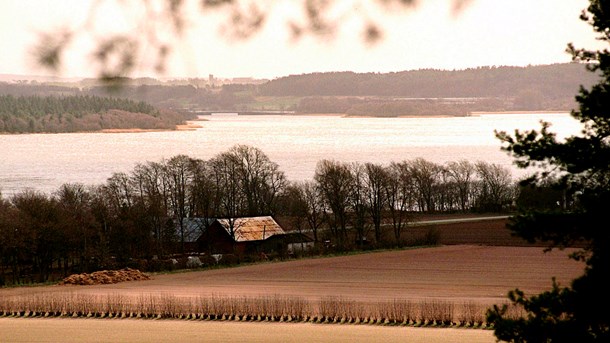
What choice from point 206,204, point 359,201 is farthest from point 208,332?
point 359,201

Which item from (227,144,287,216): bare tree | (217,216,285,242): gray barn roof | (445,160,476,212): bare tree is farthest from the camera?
(445,160,476,212): bare tree

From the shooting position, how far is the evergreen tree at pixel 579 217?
415 inches

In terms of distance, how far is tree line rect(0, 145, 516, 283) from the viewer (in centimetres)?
5647

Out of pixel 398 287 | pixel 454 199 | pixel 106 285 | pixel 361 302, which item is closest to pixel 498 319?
pixel 361 302

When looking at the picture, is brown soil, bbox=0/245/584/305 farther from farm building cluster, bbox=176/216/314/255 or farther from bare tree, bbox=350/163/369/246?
bare tree, bbox=350/163/369/246

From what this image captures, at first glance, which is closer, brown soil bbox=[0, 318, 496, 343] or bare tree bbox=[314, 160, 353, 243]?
brown soil bbox=[0, 318, 496, 343]

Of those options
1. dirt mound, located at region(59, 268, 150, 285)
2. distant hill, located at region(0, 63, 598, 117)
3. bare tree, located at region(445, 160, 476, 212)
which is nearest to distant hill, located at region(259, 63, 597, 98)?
distant hill, located at region(0, 63, 598, 117)

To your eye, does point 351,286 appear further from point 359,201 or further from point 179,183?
point 179,183

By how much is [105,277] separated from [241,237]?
13644mm

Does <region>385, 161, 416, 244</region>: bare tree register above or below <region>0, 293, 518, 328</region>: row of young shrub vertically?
above

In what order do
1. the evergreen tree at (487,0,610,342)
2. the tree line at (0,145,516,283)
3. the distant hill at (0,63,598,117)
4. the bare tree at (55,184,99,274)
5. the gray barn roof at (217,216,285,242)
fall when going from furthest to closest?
1. the gray barn roof at (217,216,285,242)
2. the tree line at (0,145,516,283)
3. the bare tree at (55,184,99,274)
4. the evergreen tree at (487,0,610,342)
5. the distant hill at (0,63,598,117)

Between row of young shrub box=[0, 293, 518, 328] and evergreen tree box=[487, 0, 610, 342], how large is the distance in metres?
25.0

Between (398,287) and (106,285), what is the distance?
606 inches

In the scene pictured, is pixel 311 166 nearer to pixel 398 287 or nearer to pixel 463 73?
pixel 398 287
